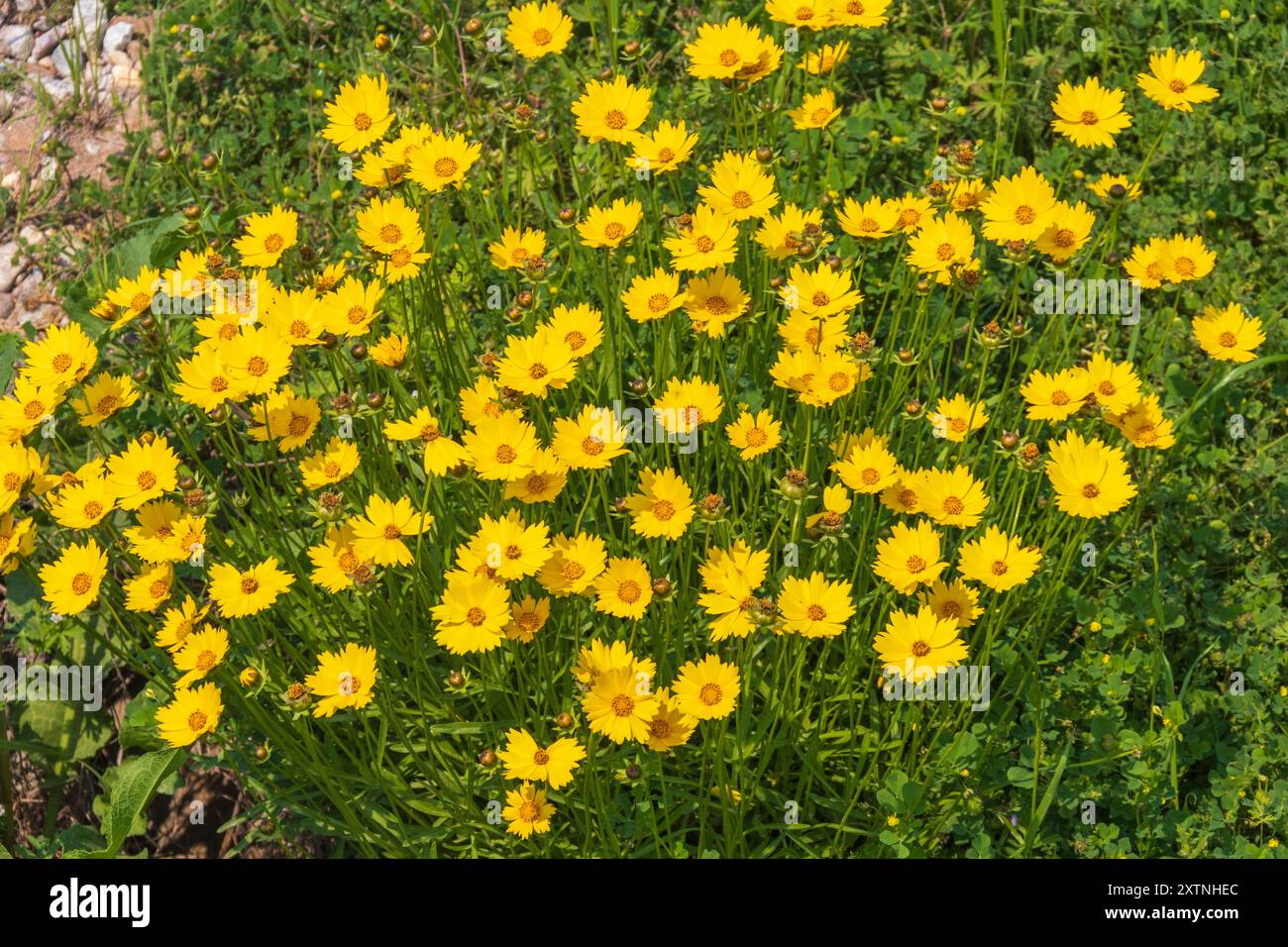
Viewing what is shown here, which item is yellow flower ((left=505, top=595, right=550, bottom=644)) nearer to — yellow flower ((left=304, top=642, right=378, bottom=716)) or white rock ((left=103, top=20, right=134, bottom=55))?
yellow flower ((left=304, top=642, right=378, bottom=716))

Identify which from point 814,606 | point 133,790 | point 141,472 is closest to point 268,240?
point 141,472

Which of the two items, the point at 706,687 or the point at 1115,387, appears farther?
the point at 1115,387

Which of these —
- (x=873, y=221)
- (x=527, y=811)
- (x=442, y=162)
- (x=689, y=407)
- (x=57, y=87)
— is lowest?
Result: (x=527, y=811)

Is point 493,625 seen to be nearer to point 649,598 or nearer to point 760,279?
point 649,598

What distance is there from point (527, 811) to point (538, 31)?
2.04 meters

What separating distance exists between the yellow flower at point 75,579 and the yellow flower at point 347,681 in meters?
0.55

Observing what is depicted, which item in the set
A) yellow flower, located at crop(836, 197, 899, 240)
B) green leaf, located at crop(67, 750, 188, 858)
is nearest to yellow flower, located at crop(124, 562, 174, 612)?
green leaf, located at crop(67, 750, 188, 858)

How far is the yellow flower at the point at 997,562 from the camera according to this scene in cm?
262

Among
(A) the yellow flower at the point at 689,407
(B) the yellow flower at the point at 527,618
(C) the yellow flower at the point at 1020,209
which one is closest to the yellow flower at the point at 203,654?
(B) the yellow flower at the point at 527,618

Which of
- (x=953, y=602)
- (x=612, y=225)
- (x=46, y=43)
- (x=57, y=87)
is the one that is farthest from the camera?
(x=46, y=43)

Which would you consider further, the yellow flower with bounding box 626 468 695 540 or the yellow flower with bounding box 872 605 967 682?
the yellow flower with bounding box 626 468 695 540

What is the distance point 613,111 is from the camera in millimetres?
3311

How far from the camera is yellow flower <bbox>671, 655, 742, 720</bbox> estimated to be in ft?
8.09

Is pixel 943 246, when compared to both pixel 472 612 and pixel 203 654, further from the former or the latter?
pixel 203 654
